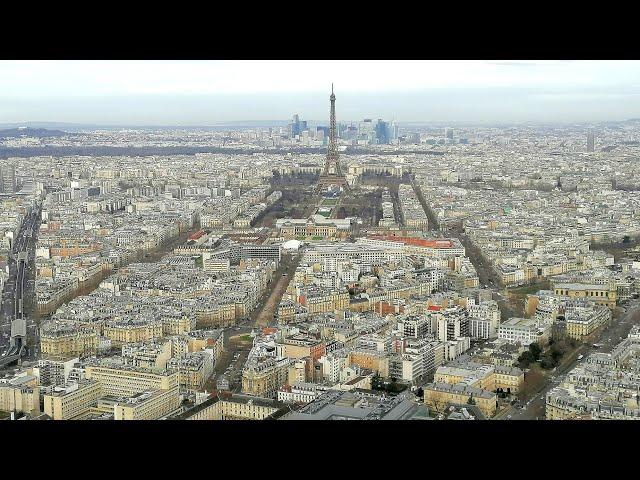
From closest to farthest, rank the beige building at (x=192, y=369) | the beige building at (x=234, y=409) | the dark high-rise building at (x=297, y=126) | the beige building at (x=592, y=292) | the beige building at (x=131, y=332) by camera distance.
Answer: the beige building at (x=234, y=409) → the beige building at (x=192, y=369) → the beige building at (x=131, y=332) → the beige building at (x=592, y=292) → the dark high-rise building at (x=297, y=126)

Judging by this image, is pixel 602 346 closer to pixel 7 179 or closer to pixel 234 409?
pixel 234 409

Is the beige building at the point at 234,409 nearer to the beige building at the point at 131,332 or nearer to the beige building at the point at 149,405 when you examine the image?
the beige building at the point at 149,405

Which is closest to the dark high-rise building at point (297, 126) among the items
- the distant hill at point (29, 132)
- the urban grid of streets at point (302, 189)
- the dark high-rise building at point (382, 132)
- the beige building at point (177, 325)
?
the urban grid of streets at point (302, 189)

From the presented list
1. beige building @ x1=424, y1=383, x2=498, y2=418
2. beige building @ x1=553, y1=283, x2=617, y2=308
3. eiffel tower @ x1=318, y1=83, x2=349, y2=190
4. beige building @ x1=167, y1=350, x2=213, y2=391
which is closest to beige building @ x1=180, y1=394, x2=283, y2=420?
beige building @ x1=167, y1=350, x2=213, y2=391

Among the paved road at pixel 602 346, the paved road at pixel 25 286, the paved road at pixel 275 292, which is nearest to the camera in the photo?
the paved road at pixel 602 346

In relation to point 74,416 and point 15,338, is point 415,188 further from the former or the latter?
point 74,416

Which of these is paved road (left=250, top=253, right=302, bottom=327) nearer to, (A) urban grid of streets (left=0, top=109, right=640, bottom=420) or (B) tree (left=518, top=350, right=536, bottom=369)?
(A) urban grid of streets (left=0, top=109, right=640, bottom=420)
